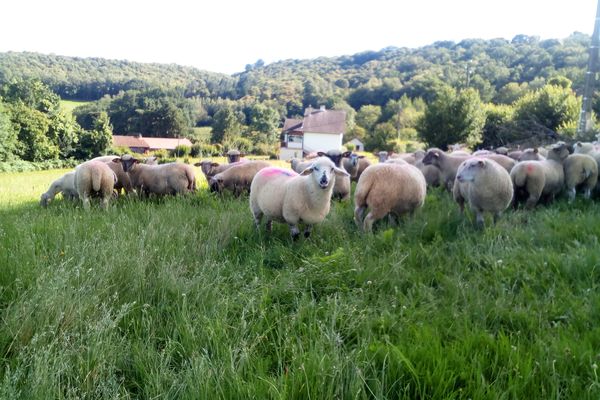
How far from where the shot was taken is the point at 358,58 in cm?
13838

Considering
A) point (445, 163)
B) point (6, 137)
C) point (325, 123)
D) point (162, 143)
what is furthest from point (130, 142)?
point (445, 163)

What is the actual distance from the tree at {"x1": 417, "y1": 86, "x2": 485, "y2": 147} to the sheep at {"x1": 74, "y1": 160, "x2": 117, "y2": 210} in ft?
96.8

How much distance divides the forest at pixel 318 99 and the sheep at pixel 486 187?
33.4 ft

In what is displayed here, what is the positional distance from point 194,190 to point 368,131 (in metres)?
58.5

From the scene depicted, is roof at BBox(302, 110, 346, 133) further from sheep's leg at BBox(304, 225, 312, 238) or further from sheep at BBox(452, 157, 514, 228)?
sheep's leg at BBox(304, 225, 312, 238)

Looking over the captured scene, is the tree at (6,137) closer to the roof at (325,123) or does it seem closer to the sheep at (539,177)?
the roof at (325,123)

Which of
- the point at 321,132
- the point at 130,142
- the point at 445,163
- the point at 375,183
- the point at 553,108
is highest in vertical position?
the point at 553,108

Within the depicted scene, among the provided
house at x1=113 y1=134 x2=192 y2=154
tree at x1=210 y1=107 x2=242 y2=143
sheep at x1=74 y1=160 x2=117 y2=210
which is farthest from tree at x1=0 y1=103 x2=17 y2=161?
sheep at x1=74 y1=160 x2=117 y2=210

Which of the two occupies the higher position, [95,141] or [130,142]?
[95,141]

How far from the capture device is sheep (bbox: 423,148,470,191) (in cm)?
862

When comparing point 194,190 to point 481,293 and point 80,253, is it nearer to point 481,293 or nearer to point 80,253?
point 80,253

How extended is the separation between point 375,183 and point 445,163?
385 cm

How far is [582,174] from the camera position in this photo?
23.3 feet

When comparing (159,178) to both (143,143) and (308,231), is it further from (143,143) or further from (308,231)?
(143,143)
